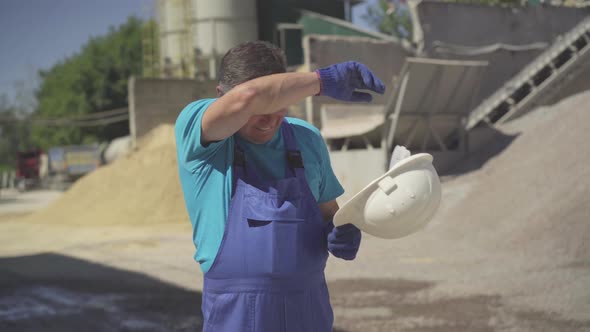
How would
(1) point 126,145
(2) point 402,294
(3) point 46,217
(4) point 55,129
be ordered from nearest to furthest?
(2) point 402,294 → (3) point 46,217 → (1) point 126,145 → (4) point 55,129

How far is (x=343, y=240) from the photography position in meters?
2.04

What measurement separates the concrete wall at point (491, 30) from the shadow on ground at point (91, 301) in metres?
10.5

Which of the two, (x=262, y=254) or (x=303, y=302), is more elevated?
(x=262, y=254)

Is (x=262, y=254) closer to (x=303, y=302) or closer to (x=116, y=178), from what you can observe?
(x=303, y=302)

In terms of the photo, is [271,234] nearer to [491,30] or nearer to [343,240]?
[343,240]

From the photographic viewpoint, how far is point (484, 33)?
16359 millimetres

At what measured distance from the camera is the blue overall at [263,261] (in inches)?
76.7

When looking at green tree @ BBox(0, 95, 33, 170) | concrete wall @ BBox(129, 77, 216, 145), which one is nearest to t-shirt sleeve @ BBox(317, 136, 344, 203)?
concrete wall @ BBox(129, 77, 216, 145)

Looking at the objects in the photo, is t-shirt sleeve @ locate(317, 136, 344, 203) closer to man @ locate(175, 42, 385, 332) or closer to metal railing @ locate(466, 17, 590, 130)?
man @ locate(175, 42, 385, 332)

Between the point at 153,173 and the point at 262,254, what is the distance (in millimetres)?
14737

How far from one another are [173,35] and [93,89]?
19.8 meters

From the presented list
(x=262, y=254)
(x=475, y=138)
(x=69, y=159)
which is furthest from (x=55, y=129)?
(x=262, y=254)

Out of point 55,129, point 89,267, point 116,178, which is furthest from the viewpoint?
point 55,129

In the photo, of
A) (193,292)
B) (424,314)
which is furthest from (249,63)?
(193,292)
